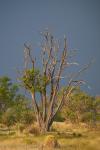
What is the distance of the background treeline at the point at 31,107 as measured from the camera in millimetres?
73000

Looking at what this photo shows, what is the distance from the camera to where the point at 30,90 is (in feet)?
166

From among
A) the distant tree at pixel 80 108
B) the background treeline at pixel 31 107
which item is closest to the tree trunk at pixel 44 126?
the background treeline at pixel 31 107

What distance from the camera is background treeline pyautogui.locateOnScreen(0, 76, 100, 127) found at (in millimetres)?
73000

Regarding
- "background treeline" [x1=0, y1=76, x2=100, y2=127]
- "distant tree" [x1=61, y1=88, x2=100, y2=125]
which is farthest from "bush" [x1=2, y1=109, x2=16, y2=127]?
"distant tree" [x1=61, y1=88, x2=100, y2=125]

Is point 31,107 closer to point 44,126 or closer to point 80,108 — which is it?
point 80,108

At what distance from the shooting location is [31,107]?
7281 centimetres

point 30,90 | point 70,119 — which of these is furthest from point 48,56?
point 70,119

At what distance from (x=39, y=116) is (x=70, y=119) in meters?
27.8

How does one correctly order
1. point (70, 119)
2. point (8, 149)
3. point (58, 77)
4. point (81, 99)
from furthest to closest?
point (81, 99), point (70, 119), point (58, 77), point (8, 149)

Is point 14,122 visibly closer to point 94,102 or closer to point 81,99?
point 81,99

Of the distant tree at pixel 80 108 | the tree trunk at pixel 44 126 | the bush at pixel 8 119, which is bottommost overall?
the tree trunk at pixel 44 126

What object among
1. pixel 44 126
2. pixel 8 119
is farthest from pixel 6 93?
pixel 44 126

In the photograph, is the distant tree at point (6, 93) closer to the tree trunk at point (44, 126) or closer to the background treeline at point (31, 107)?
the background treeline at point (31, 107)

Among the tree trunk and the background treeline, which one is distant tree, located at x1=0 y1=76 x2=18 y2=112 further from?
the tree trunk
